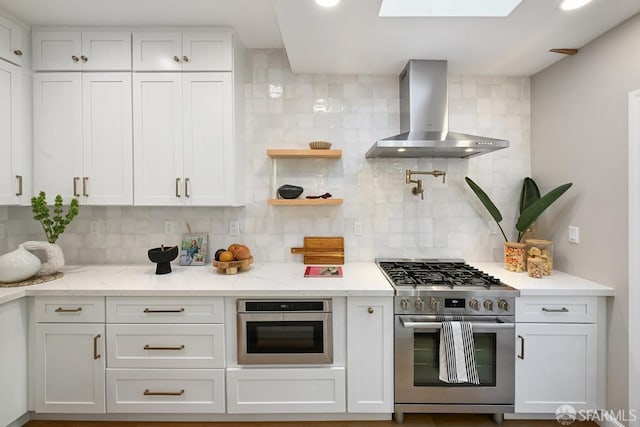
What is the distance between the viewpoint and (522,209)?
2553 mm

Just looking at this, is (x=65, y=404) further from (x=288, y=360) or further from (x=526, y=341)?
(x=526, y=341)

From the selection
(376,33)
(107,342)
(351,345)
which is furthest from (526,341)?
(107,342)

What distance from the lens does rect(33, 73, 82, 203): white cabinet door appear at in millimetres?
2260

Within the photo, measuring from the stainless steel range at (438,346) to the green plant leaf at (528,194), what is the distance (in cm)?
90

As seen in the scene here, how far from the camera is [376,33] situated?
1.95 metres

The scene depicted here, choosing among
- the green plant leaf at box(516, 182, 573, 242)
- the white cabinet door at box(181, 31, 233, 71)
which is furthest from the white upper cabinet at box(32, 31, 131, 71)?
the green plant leaf at box(516, 182, 573, 242)

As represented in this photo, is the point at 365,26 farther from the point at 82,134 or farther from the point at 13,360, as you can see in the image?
the point at 13,360

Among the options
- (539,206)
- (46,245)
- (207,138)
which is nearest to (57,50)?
(207,138)

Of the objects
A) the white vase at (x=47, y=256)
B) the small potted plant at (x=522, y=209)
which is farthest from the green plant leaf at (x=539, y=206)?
the white vase at (x=47, y=256)

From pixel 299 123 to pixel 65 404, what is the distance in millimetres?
2494

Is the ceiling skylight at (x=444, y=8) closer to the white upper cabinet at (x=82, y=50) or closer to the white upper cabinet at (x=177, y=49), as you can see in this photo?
the white upper cabinet at (x=177, y=49)

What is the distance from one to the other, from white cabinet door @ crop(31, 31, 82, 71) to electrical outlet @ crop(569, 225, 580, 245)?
3686mm

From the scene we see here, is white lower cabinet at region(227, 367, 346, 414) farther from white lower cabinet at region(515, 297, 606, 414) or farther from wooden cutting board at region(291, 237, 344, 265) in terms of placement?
white lower cabinet at region(515, 297, 606, 414)

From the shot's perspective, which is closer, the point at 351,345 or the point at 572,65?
the point at 351,345
